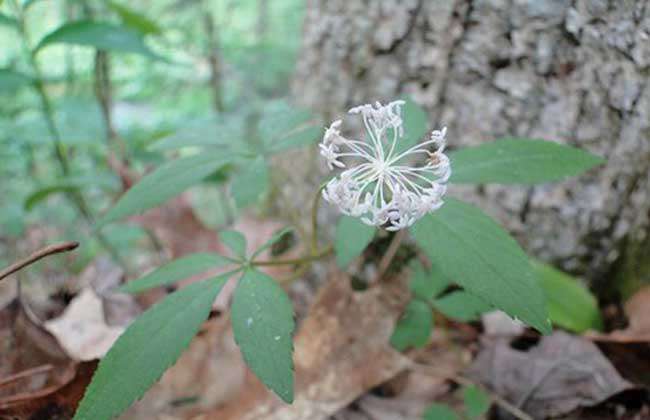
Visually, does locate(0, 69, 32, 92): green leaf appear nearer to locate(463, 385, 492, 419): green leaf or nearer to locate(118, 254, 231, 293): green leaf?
locate(118, 254, 231, 293): green leaf

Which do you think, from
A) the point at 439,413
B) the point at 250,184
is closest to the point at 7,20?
the point at 250,184

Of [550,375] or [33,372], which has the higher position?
[33,372]

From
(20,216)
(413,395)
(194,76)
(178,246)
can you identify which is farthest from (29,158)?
(413,395)

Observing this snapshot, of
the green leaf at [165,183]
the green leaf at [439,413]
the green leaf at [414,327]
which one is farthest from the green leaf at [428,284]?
the green leaf at [165,183]

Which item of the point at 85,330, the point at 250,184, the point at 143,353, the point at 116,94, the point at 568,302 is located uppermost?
the point at 250,184

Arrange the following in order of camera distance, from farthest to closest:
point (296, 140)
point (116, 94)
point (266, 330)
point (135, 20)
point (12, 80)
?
point (116, 94) < point (135, 20) < point (12, 80) < point (296, 140) < point (266, 330)

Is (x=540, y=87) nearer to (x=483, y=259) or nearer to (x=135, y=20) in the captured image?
(x=483, y=259)
